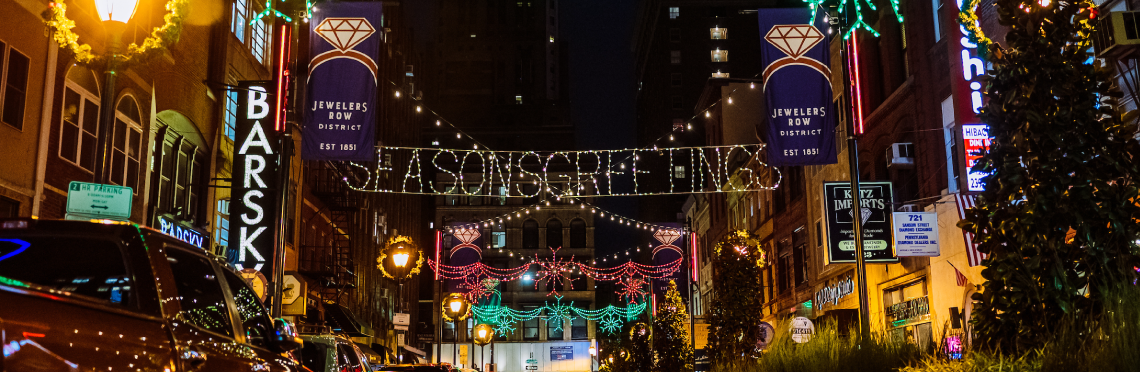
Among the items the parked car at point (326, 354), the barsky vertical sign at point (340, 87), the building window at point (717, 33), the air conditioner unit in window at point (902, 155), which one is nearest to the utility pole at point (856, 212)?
the parked car at point (326, 354)

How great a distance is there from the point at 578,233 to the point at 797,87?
75946 mm

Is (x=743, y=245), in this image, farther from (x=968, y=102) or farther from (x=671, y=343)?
(x=671, y=343)

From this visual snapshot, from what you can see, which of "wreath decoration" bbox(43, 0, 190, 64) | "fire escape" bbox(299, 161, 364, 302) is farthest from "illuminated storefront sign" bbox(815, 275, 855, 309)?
"wreath decoration" bbox(43, 0, 190, 64)

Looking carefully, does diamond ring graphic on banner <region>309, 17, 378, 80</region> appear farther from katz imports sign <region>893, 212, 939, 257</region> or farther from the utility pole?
katz imports sign <region>893, 212, 939, 257</region>

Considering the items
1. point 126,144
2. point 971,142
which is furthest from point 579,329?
point 971,142

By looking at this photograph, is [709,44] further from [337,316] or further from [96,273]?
[96,273]

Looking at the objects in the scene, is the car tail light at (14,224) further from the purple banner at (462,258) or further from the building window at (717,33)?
the building window at (717,33)

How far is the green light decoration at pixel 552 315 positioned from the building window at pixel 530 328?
350 millimetres

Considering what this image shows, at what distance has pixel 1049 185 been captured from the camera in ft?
24.6

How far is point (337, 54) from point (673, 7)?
81378 millimetres

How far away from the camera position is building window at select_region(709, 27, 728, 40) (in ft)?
308

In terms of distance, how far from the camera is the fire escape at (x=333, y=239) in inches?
1436

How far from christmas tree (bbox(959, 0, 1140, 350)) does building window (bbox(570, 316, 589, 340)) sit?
8094 cm

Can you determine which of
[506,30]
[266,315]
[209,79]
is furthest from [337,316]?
[506,30]
